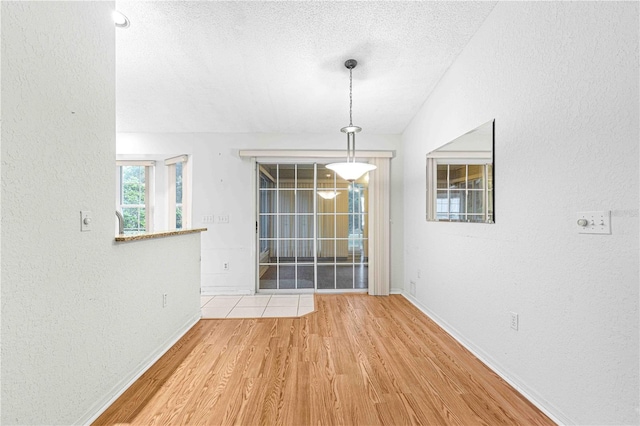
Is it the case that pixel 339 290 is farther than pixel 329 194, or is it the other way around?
pixel 329 194

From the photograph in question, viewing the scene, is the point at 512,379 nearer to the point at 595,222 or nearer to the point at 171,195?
the point at 595,222

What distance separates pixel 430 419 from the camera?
4.83 ft

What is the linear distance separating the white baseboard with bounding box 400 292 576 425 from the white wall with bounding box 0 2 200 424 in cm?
253

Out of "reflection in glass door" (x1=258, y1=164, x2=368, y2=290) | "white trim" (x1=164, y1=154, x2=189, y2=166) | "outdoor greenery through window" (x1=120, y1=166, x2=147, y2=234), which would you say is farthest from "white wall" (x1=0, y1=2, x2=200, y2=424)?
"outdoor greenery through window" (x1=120, y1=166, x2=147, y2=234)

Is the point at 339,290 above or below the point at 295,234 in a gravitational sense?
below

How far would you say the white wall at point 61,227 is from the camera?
109cm

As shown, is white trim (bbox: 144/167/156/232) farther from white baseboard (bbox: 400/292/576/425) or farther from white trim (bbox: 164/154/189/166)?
white baseboard (bbox: 400/292/576/425)

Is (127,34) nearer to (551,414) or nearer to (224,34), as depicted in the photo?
(224,34)

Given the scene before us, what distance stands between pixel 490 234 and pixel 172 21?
9.28 feet

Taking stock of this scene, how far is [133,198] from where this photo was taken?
4.58m

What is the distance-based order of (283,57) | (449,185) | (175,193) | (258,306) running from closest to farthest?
(283,57)
(449,185)
(258,306)
(175,193)

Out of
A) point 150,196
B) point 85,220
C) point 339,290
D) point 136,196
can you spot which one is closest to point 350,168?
point 85,220

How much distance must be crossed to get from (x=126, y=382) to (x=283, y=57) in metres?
2.71

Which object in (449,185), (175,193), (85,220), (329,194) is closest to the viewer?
(85,220)
